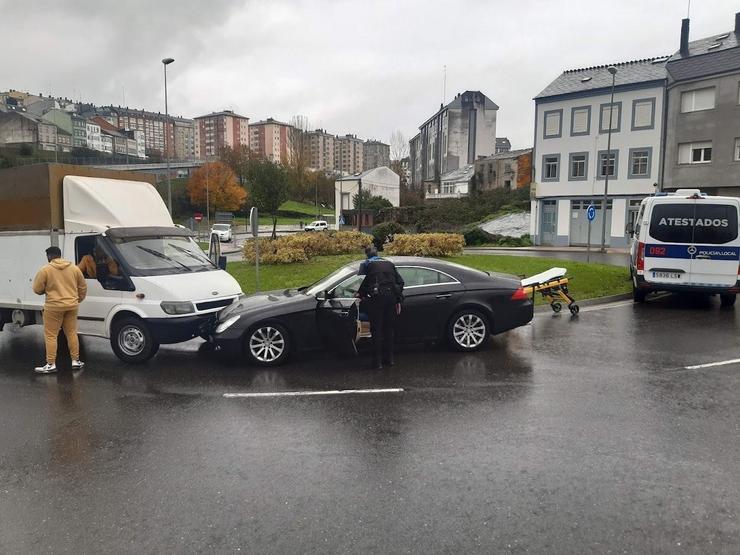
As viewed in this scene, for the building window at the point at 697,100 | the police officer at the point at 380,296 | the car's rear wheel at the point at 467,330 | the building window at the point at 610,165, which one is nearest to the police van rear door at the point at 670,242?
the car's rear wheel at the point at 467,330

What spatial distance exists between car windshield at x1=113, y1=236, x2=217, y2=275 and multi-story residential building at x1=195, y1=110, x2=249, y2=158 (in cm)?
14190

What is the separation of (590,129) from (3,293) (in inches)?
1363

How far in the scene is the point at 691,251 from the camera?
12.0 metres

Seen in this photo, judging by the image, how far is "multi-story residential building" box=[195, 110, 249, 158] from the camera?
5719 inches

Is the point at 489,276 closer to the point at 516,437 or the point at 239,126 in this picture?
the point at 516,437

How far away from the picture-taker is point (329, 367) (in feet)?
25.6

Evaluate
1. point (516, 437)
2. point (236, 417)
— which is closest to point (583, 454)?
point (516, 437)

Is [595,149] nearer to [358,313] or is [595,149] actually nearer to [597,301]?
[597,301]

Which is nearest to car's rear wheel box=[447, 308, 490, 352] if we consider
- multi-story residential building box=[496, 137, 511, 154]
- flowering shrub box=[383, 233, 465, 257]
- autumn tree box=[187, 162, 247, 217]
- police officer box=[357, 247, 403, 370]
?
police officer box=[357, 247, 403, 370]

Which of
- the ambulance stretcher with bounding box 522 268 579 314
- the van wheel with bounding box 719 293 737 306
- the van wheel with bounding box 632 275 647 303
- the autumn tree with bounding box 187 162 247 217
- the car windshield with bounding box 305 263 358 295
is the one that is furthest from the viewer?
the autumn tree with bounding box 187 162 247 217

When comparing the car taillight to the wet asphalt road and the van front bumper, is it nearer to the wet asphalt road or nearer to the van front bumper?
the wet asphalt road

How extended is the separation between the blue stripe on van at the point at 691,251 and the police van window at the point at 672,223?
0.50 feet

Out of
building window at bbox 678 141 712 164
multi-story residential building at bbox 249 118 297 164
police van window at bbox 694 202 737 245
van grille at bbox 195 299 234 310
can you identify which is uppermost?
multi-story residential building at bbox 249 118 297 164

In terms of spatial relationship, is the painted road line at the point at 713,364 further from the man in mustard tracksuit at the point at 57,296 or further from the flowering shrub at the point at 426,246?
the flowering shrub at the point at 426,246
